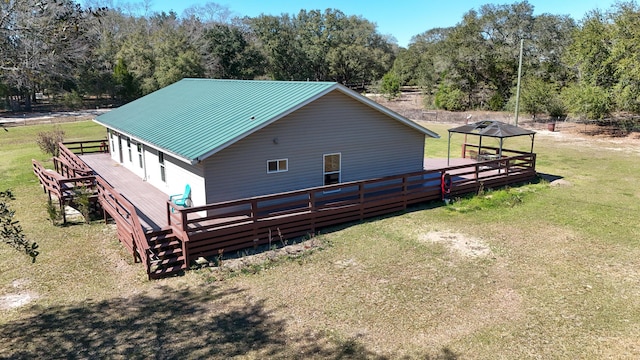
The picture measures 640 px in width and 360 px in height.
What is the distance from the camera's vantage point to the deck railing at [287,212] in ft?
36.2

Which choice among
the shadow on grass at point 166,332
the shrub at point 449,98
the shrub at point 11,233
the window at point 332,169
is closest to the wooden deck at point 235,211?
the window at point 332,169

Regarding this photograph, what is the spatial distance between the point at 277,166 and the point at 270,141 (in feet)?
2.79

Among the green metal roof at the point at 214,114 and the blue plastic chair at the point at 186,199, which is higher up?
the green metal roof at the point at 214,114

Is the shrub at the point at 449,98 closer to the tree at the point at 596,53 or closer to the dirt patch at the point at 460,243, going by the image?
the tree at the point at 596,53

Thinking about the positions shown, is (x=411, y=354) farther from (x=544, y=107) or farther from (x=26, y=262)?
(x=544, y=107)

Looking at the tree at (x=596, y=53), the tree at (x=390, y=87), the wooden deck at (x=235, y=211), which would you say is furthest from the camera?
the tree at (x=390, y=87)

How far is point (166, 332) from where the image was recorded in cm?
787

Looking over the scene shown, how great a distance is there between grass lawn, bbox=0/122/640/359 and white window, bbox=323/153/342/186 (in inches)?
86.4

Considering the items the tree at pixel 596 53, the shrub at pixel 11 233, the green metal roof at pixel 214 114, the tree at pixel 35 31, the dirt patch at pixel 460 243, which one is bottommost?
the dirt patch at pixel 460 243

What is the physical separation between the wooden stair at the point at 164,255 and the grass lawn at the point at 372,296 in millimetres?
326

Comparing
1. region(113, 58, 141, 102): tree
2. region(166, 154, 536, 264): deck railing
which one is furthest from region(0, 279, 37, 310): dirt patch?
region(113, 58, 141, 102): tree

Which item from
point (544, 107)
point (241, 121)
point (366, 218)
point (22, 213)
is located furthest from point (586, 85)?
point (22, 213)

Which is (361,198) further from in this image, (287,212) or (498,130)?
(498,130)

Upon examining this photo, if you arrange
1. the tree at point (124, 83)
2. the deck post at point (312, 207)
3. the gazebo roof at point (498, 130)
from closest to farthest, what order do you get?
the deck post at point (312, 207) < the gazebo roof at point (498, 130) < the tree at point (124, 83)
